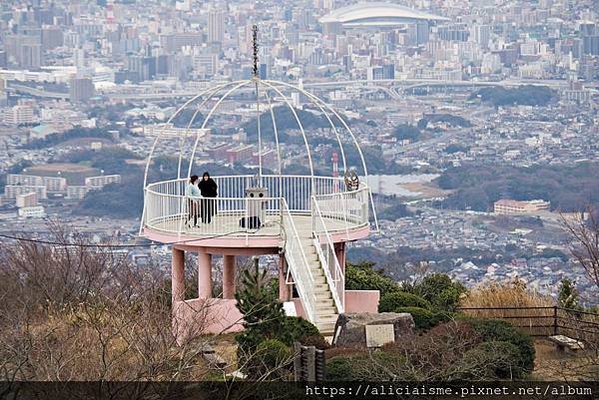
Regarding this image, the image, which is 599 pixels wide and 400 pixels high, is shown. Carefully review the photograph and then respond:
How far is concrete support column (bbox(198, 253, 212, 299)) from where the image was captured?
21109mm

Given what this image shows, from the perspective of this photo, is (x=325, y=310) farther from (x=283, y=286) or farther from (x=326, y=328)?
(x=283, y=286)

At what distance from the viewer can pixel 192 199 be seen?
21344mm

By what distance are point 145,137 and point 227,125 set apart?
17.7 feet

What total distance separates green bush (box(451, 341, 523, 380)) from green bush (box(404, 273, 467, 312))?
3413 mm

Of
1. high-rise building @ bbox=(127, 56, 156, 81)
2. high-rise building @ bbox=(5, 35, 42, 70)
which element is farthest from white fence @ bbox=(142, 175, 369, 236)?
high-rise building @ bbox=(5, 35, 42, 70)

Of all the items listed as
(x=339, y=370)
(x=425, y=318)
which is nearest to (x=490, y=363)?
(x=339, y=370)

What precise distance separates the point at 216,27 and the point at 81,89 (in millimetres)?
26543

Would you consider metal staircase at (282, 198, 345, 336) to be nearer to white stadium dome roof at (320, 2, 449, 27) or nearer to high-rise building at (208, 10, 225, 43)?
high-rise building at (208, 10, 225, 43)

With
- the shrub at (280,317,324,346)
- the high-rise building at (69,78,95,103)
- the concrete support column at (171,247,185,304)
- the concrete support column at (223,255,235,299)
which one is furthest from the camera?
the high-rise building at (69,78,95,103)

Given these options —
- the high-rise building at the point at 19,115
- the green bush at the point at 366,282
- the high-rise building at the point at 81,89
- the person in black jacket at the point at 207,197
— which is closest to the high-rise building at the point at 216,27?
the high-rise building at the point at 81,89

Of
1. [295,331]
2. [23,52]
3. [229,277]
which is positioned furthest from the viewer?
[23,52]

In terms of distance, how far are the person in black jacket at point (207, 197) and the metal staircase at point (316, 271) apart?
991 mm

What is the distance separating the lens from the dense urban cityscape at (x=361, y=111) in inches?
3034

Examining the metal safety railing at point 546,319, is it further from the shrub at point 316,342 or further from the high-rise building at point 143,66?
the high-rise building at point 143,66
